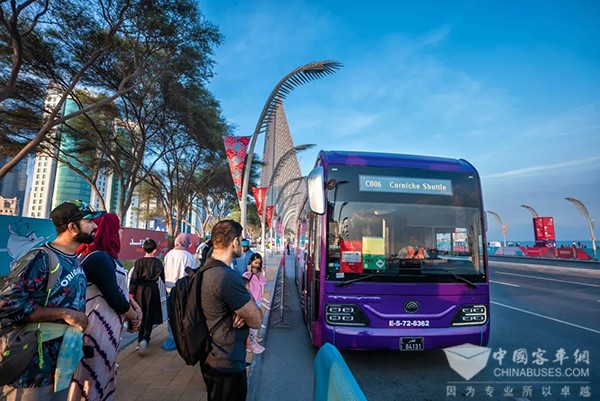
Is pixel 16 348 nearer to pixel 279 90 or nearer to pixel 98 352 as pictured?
pixel 98 352

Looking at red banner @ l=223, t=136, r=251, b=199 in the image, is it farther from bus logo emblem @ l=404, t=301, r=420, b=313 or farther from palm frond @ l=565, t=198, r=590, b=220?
palm frond @ l=565, t=198, r=590, b=220

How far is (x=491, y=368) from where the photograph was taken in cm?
463

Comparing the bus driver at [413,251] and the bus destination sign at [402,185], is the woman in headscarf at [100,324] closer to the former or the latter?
the bus destination sign at [402,185]

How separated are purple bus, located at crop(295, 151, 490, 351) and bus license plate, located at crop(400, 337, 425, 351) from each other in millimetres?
12

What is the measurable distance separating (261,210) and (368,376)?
1490 cm

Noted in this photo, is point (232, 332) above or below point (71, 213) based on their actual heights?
below

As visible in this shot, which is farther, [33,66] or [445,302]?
[33,66]

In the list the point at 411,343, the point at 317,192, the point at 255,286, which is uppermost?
the point at 317,192

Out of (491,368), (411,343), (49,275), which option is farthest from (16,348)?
(491,368)

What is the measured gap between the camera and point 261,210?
18.8 m

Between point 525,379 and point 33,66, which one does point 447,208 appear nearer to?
point 525,379

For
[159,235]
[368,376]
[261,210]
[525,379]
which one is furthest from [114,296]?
[159,235]

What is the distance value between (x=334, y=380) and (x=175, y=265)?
4.39 m

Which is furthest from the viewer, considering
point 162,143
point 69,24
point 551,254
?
point 551,254
